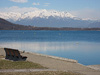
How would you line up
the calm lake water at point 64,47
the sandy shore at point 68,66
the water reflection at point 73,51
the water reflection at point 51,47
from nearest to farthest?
the sandy shore at point 68,66 → the water reflection at point 73,51 → the calm lake water at point 64,47 → the water reflection at point 51,47

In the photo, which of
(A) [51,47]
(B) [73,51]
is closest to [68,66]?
(B) [73,51]

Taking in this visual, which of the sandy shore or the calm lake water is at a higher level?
the sandy shore

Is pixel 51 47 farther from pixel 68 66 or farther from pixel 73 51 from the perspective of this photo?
pixel 68 66

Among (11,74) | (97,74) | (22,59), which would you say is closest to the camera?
Result: (11,74)

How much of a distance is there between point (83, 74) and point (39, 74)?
2157 millimetres

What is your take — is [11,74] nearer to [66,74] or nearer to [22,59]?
[66,74]

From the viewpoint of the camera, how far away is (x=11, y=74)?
36.2 feet

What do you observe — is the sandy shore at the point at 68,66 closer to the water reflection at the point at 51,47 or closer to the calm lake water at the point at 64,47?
the calm lake water at the point at 64,47

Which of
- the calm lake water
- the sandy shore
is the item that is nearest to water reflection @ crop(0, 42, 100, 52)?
the calm lake water

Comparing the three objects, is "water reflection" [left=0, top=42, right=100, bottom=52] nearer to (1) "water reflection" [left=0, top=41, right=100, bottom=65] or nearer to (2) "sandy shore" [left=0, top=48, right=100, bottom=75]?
(1) "water reflection" [left=0, top=41, right=100, bottom=65]

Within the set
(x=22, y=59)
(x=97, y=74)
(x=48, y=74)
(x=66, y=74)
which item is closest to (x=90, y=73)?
(x=97, y=74)

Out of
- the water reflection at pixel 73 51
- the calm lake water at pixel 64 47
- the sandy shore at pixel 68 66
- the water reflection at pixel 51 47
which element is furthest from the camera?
the water reflection at pixel 51 47

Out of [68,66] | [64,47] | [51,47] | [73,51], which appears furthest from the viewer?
[64,47]

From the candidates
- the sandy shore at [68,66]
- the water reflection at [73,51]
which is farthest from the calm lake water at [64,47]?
the sandy shore at [68,66]
